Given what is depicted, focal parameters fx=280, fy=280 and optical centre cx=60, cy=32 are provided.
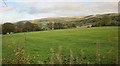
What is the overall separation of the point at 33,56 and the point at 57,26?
1.13 m

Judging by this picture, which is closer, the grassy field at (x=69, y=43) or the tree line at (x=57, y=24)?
the grassy field at (x=69, y=43)

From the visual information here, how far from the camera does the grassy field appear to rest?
7.91 metres

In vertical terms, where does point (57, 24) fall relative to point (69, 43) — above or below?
above

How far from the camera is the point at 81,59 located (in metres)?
7.82

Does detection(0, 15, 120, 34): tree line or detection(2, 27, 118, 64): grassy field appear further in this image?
detection(0, 15, 120, 34): tree line

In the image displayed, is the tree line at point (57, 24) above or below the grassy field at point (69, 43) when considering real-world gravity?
above

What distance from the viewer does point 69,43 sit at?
26.9ft

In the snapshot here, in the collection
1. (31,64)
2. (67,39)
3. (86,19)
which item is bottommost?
(31,64)

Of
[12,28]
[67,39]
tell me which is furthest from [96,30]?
[12,28]

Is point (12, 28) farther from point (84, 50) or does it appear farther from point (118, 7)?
point (118, 7)

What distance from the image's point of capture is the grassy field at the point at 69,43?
791 cm

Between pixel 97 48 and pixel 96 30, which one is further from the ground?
pixel 96 30

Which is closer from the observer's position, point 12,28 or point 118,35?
point 118,35

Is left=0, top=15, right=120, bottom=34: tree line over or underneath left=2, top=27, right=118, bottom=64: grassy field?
over
